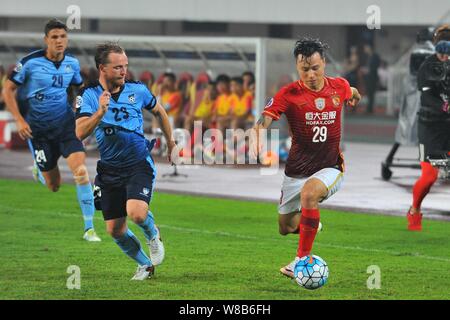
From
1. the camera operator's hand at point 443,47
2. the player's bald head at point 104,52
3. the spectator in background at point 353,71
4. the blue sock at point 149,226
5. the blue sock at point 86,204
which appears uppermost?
the player's bald head at point 104,52

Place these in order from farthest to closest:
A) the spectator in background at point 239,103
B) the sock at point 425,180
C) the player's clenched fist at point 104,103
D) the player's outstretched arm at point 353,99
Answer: the spectator in background at point 239,103
the sock at point 425,180
the player's outstretched arm at point 353,99
the player's clenched fist at point 104,103

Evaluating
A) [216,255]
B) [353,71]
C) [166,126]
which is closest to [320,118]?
[166,126]

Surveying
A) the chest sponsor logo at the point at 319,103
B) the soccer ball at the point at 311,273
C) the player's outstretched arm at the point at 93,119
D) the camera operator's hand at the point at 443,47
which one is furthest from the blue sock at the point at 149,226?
the camera operator's hand at the point at 443,47

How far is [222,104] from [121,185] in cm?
1558

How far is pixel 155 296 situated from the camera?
37.4 ft

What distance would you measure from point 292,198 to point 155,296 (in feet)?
6.78

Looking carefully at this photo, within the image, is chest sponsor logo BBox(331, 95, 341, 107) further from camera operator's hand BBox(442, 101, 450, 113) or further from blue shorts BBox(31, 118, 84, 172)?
blue shorts BBox(31, 118, 84, 172)

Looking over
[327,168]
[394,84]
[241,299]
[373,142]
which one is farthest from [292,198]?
[394,84]

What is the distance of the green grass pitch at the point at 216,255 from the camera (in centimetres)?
1182

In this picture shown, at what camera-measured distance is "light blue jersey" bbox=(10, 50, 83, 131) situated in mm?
16625

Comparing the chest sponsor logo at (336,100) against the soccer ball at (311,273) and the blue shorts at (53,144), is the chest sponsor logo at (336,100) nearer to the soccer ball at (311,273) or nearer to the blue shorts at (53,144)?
the soccer ball at (311,273)

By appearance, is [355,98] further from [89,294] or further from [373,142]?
[373,142]

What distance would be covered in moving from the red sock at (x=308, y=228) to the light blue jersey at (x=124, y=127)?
1.64 metres

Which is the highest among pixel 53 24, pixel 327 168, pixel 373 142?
pixel 53 24
